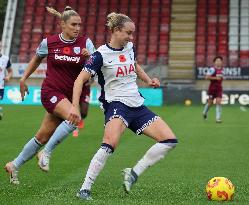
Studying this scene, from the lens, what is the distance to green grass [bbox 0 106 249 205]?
793 centimetres

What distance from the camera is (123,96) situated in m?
8.05

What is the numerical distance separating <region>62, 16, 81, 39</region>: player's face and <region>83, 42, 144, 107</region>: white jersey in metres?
1.13

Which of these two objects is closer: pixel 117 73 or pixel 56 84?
pixel 117 73

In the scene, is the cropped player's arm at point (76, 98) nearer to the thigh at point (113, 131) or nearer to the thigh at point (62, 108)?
the thigh at point (113, 131)

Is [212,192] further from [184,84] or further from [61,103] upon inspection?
[184,84]

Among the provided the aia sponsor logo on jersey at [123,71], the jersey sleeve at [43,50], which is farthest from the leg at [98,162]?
the jersey sleeve at [43,50]

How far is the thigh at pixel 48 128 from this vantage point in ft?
30.2

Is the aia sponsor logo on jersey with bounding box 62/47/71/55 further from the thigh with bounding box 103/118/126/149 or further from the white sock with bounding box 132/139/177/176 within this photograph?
the white sock with bounding box 132/139/177/176

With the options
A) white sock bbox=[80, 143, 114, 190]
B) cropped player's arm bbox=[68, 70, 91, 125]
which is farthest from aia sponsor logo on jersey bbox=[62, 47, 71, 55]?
white sock bbox=[80, 143, 114, 190]

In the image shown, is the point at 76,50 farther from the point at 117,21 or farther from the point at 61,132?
the point at 117,21

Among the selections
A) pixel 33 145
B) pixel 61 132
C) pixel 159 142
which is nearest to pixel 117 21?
pixel 159 142

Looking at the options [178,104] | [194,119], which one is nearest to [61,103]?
[194,119]

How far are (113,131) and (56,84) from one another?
179 centimetres

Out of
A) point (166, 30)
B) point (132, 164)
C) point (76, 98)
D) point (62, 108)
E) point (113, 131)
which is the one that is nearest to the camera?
point (76, 98)
